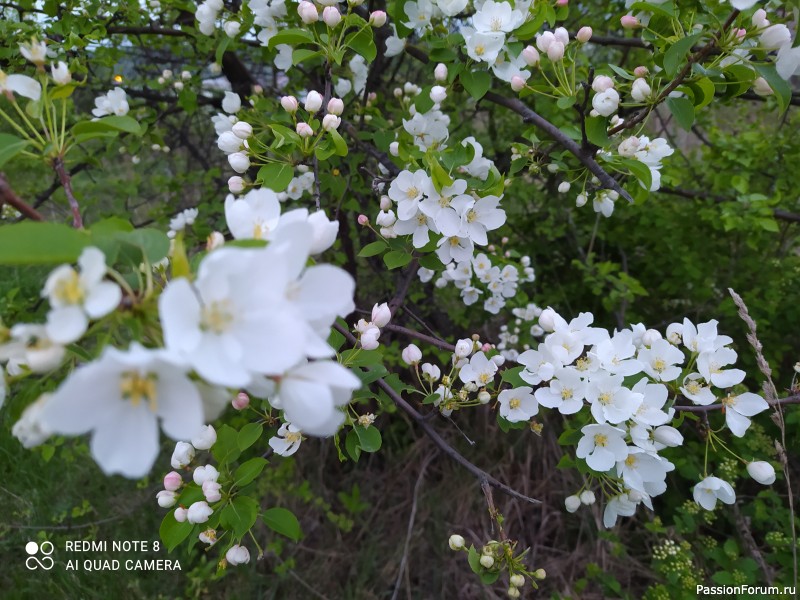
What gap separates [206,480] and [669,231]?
2.59 meters

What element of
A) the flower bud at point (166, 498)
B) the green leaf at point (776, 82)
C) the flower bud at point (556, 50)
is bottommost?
the flower bud at point (166, 498)

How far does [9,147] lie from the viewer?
2.63 ft

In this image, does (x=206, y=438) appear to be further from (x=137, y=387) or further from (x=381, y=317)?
(x=137, y=387)

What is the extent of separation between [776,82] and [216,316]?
125 cm

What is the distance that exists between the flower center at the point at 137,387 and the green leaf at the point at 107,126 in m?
0.50

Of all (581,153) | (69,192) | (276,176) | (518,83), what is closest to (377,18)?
(518,83)

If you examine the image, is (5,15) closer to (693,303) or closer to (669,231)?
(669,231)

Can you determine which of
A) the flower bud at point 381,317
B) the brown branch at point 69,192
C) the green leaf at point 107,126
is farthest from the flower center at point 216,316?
the flower bud at point 381,317

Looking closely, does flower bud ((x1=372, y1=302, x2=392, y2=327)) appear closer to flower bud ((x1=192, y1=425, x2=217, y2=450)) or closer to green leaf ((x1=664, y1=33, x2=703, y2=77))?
flower bud ((x1=192, y1=425, x2=217, y2=450))

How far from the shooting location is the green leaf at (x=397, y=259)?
4.31ft

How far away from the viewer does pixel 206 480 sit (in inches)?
44.0

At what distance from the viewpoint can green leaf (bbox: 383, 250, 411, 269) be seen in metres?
1.31

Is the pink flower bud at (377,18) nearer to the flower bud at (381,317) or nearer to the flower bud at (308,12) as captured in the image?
the flower bud at (308,12)

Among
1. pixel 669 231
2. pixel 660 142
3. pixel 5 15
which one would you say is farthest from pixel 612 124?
pixel 5 15
